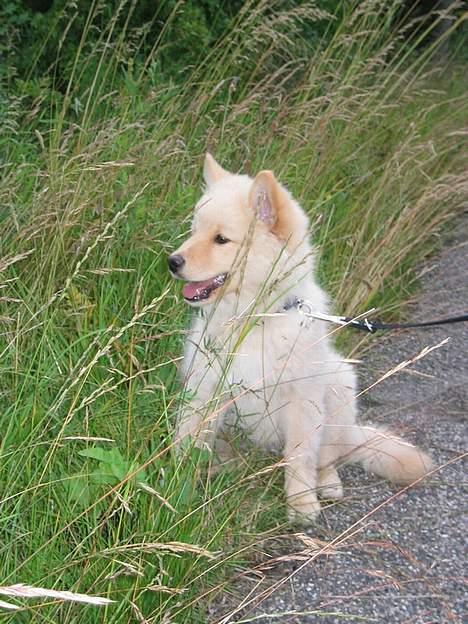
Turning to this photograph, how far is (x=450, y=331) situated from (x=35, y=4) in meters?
3.52

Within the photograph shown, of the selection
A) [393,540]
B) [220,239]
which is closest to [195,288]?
[220,239]

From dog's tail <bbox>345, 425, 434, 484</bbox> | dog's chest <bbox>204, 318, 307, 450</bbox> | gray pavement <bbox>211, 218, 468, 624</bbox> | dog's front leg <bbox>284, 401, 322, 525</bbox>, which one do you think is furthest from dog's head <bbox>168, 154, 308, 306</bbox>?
gray pavement <bbox>211, 218, 468, 624</bbox>

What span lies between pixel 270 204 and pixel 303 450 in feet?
2.53

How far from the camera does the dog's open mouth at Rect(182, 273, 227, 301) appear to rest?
2.81 meters

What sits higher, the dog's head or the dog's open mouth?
the dog's head

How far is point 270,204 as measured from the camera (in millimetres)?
2832

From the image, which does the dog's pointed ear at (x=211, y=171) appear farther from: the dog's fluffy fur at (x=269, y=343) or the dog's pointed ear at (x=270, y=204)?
the dog's pointed ear at (x=270, y=204)

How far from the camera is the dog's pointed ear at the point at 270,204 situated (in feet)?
9.20

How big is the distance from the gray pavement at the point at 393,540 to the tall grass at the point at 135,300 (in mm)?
155

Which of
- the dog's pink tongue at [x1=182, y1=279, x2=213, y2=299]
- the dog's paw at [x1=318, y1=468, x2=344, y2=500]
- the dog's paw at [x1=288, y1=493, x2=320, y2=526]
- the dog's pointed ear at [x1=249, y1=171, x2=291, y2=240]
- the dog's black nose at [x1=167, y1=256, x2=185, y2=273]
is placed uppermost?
the dog's pointed ear at [x1=249, y1=171, x2=291, y2=240]

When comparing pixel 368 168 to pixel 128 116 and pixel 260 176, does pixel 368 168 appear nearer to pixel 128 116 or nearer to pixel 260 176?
pixel 128 116

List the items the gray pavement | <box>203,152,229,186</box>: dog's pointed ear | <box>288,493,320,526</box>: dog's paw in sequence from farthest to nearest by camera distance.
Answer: <box>203,152,229,186</box>: dog's pointed ear → <box>288,493,320,526</box>: dog's paw → the gray pavement

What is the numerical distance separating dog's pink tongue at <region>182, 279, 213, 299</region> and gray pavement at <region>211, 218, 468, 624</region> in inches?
30.3

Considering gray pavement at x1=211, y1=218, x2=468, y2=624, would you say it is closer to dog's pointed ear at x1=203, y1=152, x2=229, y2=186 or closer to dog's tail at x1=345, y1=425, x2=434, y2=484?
dog's tail at x1=345, y1=425, x2=434, y2=484
